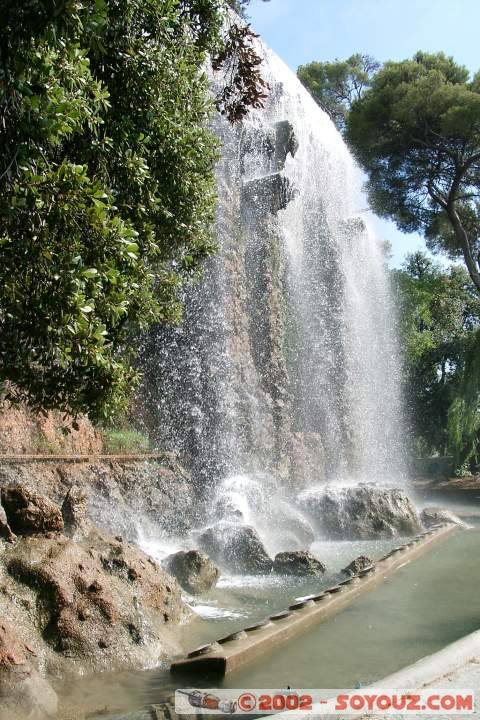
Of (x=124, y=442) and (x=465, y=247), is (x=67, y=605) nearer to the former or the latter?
(x=124, y=442)

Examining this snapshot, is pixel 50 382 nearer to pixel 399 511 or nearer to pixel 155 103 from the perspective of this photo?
pixel 155 103

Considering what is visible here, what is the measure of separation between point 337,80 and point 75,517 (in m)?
33.1

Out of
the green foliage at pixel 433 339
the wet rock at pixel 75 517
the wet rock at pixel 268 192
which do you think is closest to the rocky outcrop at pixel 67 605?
the wet rock at pixel 75 517

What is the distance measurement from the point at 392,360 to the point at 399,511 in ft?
56.8

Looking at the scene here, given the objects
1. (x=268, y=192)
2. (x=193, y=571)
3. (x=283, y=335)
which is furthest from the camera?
(x=283, y=335)

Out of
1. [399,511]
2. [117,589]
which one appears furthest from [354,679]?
[399,511]

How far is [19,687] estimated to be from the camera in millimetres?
4891

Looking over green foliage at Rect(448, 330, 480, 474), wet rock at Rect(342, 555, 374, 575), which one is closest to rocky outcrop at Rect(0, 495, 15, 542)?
wet rock at Rect(342, 555, 374, 575)

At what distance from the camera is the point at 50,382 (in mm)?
6457

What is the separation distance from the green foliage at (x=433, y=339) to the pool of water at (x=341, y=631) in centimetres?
2323

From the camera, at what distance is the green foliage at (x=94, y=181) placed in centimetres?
475

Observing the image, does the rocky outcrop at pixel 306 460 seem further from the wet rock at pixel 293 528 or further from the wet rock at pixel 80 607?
the wet rock at pixel 80 607

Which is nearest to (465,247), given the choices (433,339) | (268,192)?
(268,192)

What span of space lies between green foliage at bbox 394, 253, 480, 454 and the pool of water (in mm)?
23227
